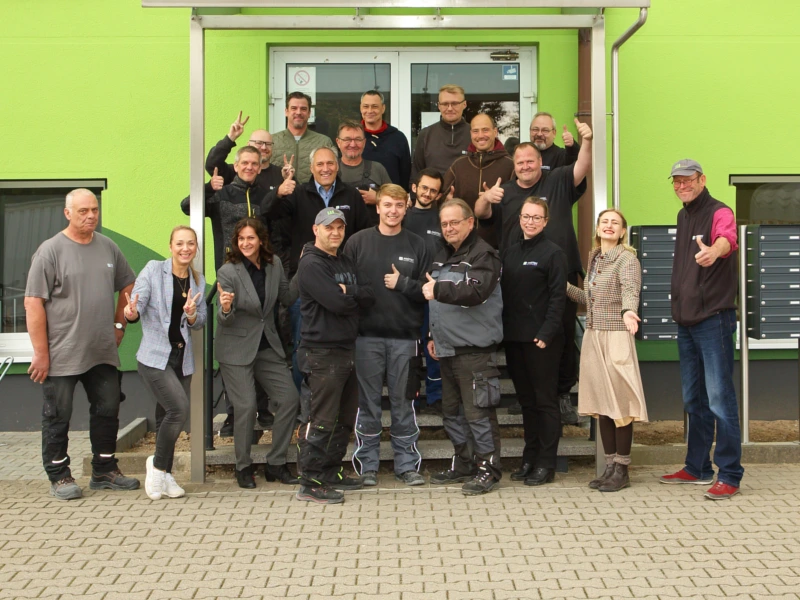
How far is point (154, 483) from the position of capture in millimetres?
5977

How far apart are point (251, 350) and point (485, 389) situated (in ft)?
5.07

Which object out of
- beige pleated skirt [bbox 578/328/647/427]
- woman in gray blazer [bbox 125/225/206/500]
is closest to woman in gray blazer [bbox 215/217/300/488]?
woman in gray blazer [bbox 125/225/206/500]

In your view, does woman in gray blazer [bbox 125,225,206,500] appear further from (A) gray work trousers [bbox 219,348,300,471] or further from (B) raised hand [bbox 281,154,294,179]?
(B) raised hand [bbox 281,154,294,179]

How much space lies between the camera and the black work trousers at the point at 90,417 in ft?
19.8

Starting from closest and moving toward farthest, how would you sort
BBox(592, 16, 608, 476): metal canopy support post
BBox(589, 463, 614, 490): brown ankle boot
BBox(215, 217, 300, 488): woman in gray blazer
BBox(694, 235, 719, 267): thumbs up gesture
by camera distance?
BBox(694, 235, 719, 267): thumbs up gesture
BBox(589, 463, 614, 490): brown ankle boot
BBox(215, 217, 300, 488): woman in gray blazer
BBox(592, 16, 608, 476): metal canopy support post

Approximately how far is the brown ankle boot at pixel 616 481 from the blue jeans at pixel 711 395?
498 mm

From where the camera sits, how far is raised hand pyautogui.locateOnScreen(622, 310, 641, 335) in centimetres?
578

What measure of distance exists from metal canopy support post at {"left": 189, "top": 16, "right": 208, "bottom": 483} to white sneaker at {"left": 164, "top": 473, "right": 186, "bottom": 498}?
376mm

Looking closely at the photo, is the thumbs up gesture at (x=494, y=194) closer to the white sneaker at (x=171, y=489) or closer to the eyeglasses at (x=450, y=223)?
the eyeglasses at (x=450, y=223)

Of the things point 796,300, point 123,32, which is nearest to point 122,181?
point 123,32

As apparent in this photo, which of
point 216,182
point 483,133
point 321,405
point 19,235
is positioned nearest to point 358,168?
point 483,133

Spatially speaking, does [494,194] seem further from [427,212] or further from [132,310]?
[132,310]

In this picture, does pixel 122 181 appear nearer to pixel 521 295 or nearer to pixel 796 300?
pixel 521 295

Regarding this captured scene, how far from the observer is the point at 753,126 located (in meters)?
8.80
